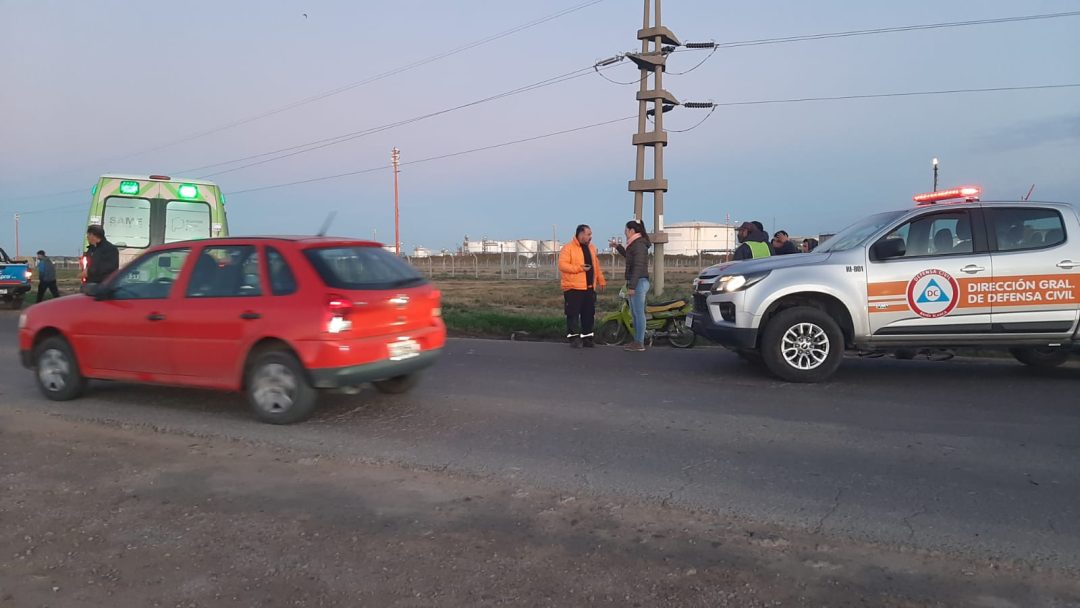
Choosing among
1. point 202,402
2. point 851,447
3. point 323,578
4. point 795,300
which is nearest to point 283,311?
point 202,402

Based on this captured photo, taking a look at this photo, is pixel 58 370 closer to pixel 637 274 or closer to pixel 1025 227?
pixel 637 274

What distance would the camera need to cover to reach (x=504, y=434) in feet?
19.7

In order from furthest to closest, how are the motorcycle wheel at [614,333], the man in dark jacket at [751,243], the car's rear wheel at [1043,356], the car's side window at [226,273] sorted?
the motorcycle wheel at [614,333]
the man in dark jacket at [751,243]
the car's rear wheel at [1043,356]
the car's side window at [226,273]

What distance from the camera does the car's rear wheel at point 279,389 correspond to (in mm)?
6176

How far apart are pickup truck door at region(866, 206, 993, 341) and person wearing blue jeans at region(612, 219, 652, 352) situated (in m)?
3.36

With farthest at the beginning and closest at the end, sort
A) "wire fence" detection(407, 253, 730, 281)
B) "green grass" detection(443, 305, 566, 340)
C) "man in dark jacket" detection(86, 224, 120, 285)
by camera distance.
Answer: "wire fence" detection(407, 253, 730, 281) → "green grass" detection(443, 305, 566, 340) → "man in dark jacket" detection(86, 224, 120, 285)

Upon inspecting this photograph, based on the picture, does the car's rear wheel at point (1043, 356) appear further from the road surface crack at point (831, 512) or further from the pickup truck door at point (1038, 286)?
the road surface crack at point (831, 512)

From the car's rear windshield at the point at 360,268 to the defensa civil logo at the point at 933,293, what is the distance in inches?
195

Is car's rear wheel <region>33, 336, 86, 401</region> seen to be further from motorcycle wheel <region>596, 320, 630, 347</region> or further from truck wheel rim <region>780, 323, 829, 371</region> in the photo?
motorcycle wheel <region>596, 320, 630, 347</region>

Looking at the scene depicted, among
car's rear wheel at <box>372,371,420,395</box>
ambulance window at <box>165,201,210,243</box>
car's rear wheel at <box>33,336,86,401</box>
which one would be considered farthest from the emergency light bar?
ambulance window at <box>165,201,210,243</box>

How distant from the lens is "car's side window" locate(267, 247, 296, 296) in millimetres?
6170

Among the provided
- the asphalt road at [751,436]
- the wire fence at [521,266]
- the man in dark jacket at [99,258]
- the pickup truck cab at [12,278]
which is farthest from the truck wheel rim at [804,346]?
the wire fence at [521,266]

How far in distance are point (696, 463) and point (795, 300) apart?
11.4 ft

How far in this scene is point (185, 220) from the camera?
13641mm
